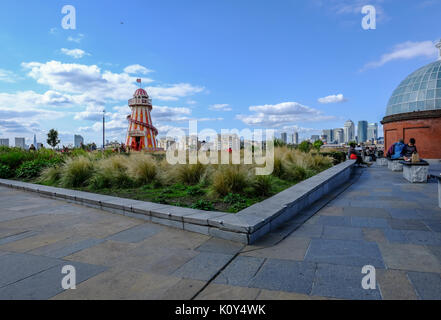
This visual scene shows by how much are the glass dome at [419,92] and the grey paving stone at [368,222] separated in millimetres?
25070

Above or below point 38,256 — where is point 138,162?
above

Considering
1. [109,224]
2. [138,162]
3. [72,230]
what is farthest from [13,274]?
[138,162]

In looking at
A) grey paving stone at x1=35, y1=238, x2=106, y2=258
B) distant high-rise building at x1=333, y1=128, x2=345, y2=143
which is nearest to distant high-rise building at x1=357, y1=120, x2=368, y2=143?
distant high-rise building at x1=333, y1=128, x2=345, y2=143

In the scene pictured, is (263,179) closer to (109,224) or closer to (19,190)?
(109,224)

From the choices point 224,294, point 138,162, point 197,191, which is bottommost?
point 224,294

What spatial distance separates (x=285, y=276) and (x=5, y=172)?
481 inches

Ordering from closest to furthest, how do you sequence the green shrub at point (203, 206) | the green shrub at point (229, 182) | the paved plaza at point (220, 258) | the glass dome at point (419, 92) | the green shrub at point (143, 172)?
1. the paved plaza at point (220, 258)
2. the green shrub at point (203, 206)
3. the green shrub at point (229, 182)
4. the green shrub at point (143, 172)
5. the glass dome at point (419, 92)

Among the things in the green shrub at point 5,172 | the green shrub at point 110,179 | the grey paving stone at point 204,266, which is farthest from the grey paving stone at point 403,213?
the green shrub at point 5,172

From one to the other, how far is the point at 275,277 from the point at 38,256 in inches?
103

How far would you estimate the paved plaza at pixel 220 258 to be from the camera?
2.33m

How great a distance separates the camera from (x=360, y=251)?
3139mm

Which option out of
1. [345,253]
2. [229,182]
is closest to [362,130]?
[229,182]

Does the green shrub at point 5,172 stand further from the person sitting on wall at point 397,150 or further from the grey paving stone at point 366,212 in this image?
the person sitting on wall at point 397,150

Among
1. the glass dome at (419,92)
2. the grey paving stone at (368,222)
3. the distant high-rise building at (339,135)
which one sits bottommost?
the grey paving stone at (368,222)
